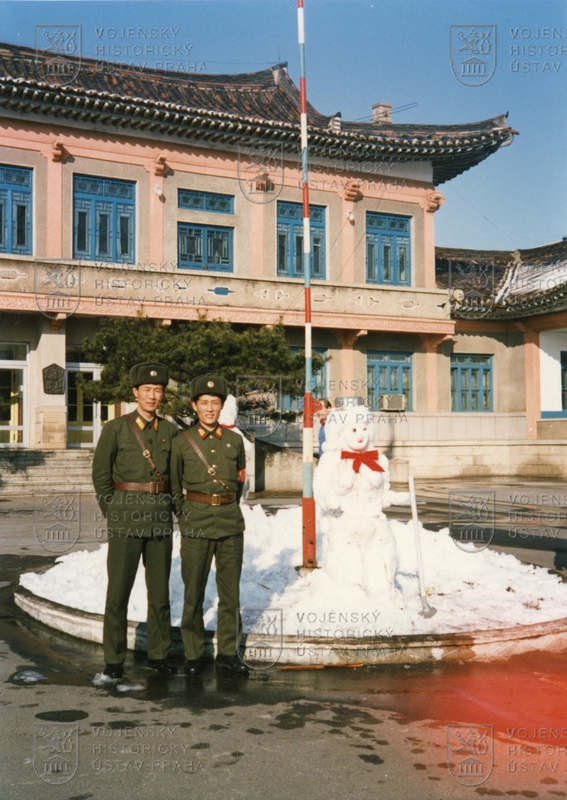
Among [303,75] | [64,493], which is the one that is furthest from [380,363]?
[303,75]

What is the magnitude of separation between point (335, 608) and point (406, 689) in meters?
1.47

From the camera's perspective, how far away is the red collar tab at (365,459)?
738 cm

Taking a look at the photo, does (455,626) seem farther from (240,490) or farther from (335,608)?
Answer: (240,490)

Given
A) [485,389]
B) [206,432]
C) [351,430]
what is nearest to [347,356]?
[485,389]

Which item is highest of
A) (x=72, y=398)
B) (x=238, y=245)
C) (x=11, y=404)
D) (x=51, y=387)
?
(x=238, y=245)

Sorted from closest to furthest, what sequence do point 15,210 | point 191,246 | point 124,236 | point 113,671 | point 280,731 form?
point 280,731 → point 113,671 → point 15,210 → point 124,236 → point 191,246

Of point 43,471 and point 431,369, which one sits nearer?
point 43,471

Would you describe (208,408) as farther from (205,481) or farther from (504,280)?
(504,280)

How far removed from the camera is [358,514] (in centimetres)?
729

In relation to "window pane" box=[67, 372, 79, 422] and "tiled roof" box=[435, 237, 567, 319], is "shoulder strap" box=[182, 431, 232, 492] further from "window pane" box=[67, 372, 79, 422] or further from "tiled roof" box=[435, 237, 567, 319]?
"tiled roof" box=[435, 237, 567, 319]

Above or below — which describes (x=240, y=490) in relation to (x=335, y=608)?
above

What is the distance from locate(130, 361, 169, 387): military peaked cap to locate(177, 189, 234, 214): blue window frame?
1867cm

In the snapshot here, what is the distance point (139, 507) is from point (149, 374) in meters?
0.89

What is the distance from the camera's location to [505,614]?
278 inches
